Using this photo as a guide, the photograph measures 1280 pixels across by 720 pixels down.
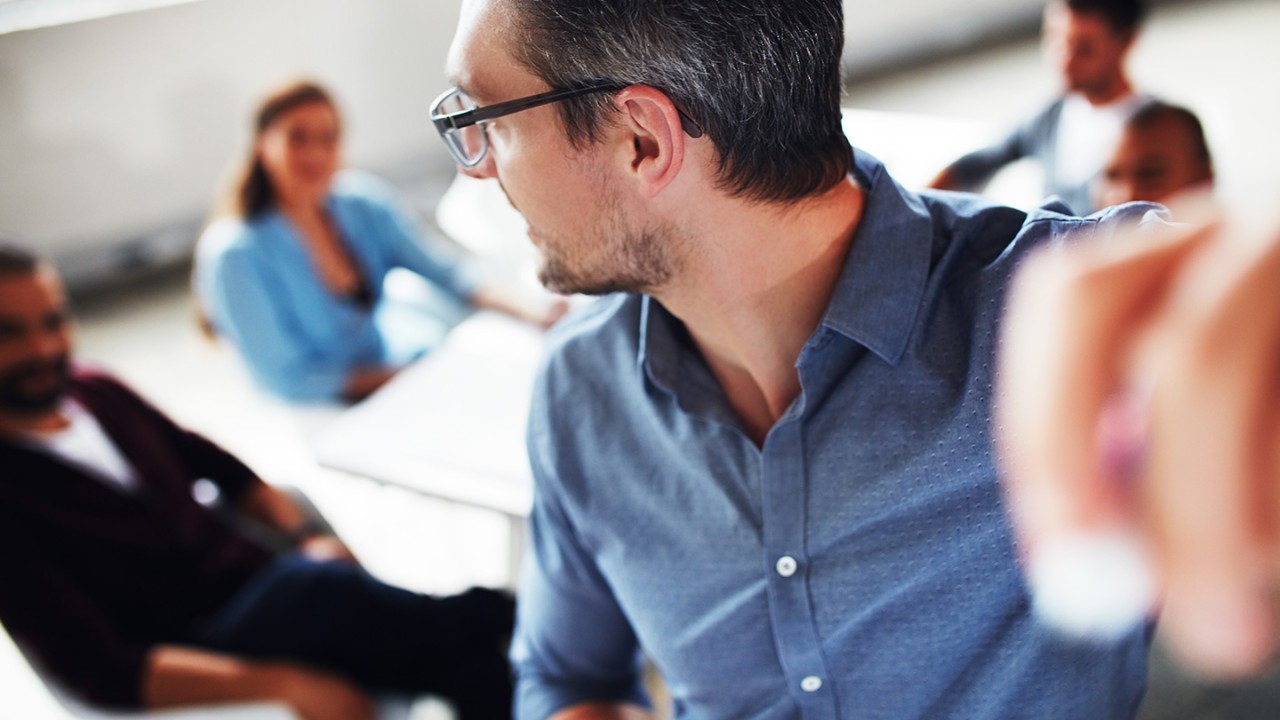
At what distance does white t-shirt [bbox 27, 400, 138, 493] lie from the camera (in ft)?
5.89

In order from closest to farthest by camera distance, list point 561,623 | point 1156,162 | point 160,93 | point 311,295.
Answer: point 561,623 → point 1156,162 → point 311,295 → point 160,93

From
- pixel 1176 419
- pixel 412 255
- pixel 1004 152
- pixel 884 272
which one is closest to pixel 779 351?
pixel 884 272

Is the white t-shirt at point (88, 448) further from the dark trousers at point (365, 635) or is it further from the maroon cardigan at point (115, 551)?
the dark trousers at point (365, 635)

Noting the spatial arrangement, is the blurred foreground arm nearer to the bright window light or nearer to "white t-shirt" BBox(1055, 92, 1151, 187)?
"white t-shirt" BBox(1055, 92, 1151, 187)

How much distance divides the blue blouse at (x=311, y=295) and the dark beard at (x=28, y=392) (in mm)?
612

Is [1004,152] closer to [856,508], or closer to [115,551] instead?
[856,508]

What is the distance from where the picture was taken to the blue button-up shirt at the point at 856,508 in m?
0.87

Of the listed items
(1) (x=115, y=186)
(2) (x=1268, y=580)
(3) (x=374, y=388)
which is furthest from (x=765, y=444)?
(1) (x=115, y=186)

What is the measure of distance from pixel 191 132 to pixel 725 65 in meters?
4.34

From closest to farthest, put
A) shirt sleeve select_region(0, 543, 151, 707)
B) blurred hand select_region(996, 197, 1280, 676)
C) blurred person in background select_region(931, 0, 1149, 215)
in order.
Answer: blurred hand select_region(996, 197, 1280, 676) < shirt sleeve select_region(0, 543, 151, 707) < blurred person in background select_region(931, 0, 1149, 215)

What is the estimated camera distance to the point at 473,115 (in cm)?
90

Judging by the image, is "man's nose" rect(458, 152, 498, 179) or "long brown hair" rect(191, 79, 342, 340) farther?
"long brown hair" rect(191, 79, 342, 340)

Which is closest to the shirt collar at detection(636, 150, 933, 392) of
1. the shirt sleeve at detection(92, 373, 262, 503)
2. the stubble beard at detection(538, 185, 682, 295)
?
the stubble beard at detection(538, 185, 682, 295)

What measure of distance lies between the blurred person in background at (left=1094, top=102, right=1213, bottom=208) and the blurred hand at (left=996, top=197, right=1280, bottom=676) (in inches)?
77.6
